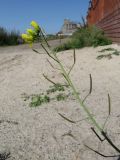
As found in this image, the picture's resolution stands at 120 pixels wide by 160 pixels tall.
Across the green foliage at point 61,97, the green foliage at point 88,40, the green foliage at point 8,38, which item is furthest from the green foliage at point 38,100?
the green foliage at point 8,38

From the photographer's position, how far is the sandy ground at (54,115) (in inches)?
167

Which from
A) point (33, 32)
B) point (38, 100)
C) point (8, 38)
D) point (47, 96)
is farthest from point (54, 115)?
point (8, 38)

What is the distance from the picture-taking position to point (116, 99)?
6.04 m

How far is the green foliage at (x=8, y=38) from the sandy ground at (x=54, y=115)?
11054mm

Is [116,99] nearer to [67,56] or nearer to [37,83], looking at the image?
[37,83]

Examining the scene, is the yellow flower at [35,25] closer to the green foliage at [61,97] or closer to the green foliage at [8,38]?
the green foliage at [61,97]

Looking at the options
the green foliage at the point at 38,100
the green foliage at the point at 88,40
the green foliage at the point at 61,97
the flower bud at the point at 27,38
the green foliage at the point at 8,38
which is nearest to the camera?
the flower bud at the point at 27,38

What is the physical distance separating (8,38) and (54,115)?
16.2 metres

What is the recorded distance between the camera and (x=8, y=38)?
21.3m

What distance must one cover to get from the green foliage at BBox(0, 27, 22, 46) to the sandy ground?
36.3 ft

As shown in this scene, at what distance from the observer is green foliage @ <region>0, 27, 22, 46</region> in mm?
20844

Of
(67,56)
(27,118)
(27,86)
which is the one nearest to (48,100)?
(27,118)

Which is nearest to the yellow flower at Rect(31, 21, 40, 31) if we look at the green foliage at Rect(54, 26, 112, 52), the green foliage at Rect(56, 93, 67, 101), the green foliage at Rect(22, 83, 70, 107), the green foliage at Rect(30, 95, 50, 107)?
the green foliage at Rect(22, 83, 70, 107)

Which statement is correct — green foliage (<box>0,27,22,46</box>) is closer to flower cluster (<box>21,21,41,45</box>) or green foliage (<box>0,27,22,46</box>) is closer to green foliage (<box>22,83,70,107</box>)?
green foliage (<box>22,83,70,107</box>)
